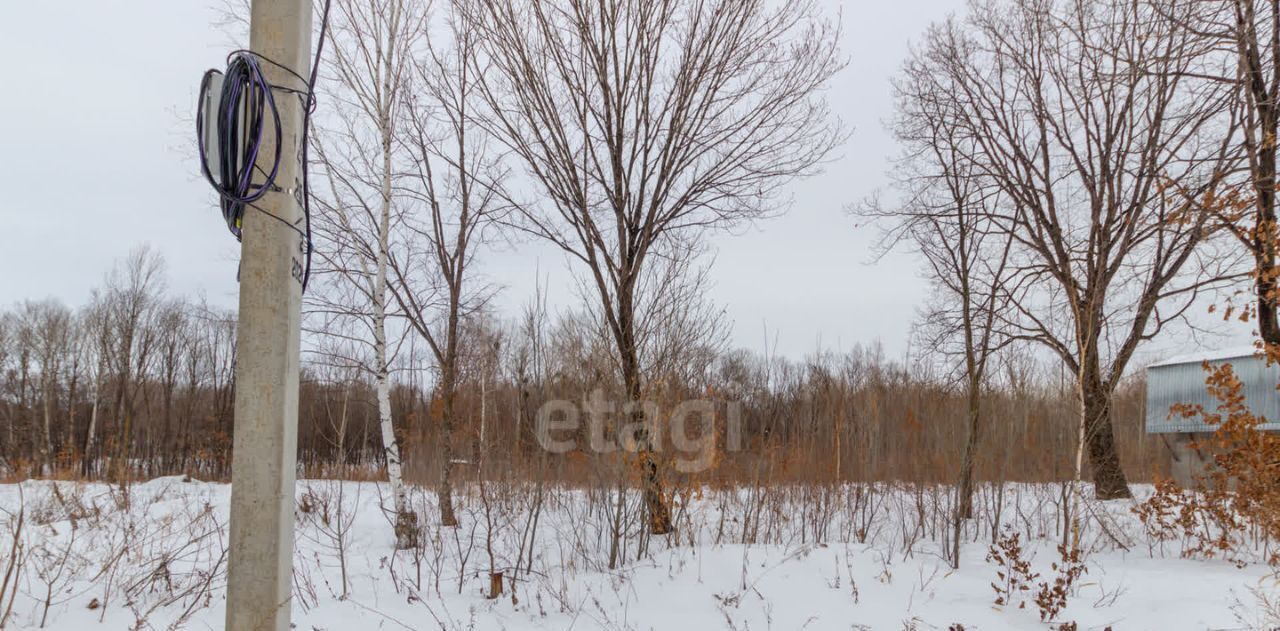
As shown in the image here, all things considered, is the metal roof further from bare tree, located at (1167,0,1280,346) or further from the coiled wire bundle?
the coiled wire bundle

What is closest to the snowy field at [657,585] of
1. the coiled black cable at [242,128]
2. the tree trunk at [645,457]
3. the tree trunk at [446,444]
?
the tree trunk at [645,457]

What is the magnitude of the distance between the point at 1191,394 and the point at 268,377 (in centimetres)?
2415

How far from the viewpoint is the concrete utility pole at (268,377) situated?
2.63 meters

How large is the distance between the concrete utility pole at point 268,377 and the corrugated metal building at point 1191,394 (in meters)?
20.3

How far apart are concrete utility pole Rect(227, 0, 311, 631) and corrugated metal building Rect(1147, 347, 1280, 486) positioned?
2028 cm

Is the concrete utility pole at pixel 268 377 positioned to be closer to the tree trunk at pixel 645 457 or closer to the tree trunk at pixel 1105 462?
the tree trunk at pixel 645 457

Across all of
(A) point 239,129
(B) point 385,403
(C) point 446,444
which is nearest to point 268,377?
(A) point 239,129

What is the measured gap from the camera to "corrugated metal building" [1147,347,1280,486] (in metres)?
17.3

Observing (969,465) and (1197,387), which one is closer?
(969,465)

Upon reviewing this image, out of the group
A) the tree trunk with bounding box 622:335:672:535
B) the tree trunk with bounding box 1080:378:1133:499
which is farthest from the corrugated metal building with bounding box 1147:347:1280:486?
the tree trunk with bounding box 622:335:672:535

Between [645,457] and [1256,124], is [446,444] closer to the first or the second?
[645,457]

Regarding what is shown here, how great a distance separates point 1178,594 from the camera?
6.05 meters

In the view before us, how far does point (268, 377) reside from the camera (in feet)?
8.77

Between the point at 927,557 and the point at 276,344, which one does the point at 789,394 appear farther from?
the point at 276,344
